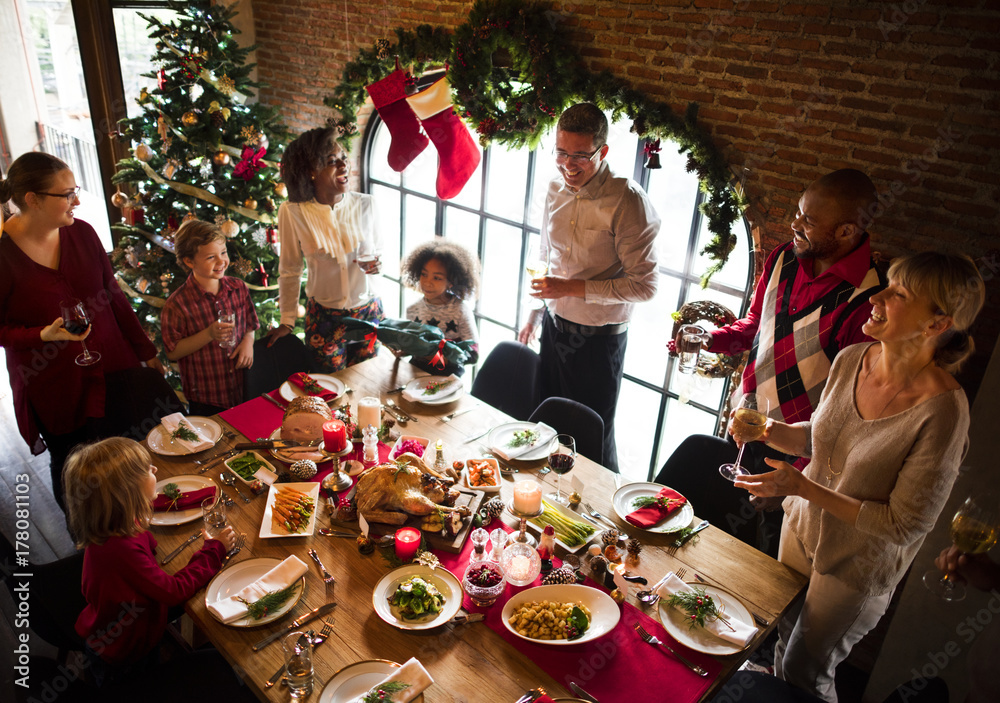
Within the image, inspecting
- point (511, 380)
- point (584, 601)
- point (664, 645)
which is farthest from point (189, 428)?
point (664, 645)

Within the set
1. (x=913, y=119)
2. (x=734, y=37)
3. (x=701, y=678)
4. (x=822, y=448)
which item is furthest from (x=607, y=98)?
(x=701, y=678)

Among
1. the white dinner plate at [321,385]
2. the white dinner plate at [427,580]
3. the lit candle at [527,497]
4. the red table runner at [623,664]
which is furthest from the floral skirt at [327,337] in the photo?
the red table runner at [623,664]

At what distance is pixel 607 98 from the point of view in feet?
10.7

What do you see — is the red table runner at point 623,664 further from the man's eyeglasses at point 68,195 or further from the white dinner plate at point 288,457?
the man's eyeglasses at point 68,195

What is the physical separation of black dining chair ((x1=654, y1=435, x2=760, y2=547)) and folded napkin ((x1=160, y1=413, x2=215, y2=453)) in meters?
1.87

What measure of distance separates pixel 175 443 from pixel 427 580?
127cm

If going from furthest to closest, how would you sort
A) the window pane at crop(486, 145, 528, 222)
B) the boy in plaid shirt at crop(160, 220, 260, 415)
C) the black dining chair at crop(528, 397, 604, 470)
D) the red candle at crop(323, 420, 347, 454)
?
the window pane at crop(486, 145, 528, 222) < the boy in plaid shirt at crop(160, 220, 260, 415) < the black dining chair at crop(528, 397, 604, 470) < the red candle at crop(323, 420, 347, 454)

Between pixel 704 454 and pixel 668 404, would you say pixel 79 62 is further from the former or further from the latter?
pixel 704 454

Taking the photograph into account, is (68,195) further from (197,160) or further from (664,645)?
(664,645)

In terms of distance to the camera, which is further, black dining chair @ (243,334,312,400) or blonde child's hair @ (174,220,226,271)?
black dining chair @ (243,334,312,400)

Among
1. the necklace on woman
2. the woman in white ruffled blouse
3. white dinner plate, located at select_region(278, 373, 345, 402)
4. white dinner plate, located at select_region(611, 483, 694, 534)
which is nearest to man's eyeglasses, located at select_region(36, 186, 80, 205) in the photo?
the woman in white ruffled blouse

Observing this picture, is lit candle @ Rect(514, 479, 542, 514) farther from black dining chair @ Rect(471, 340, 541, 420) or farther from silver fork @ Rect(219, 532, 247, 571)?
black dining chair @ Rect(471, 340, 541, 420)

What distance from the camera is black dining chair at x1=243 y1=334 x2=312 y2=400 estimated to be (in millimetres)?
3420

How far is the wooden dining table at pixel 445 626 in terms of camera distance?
1722 mm
